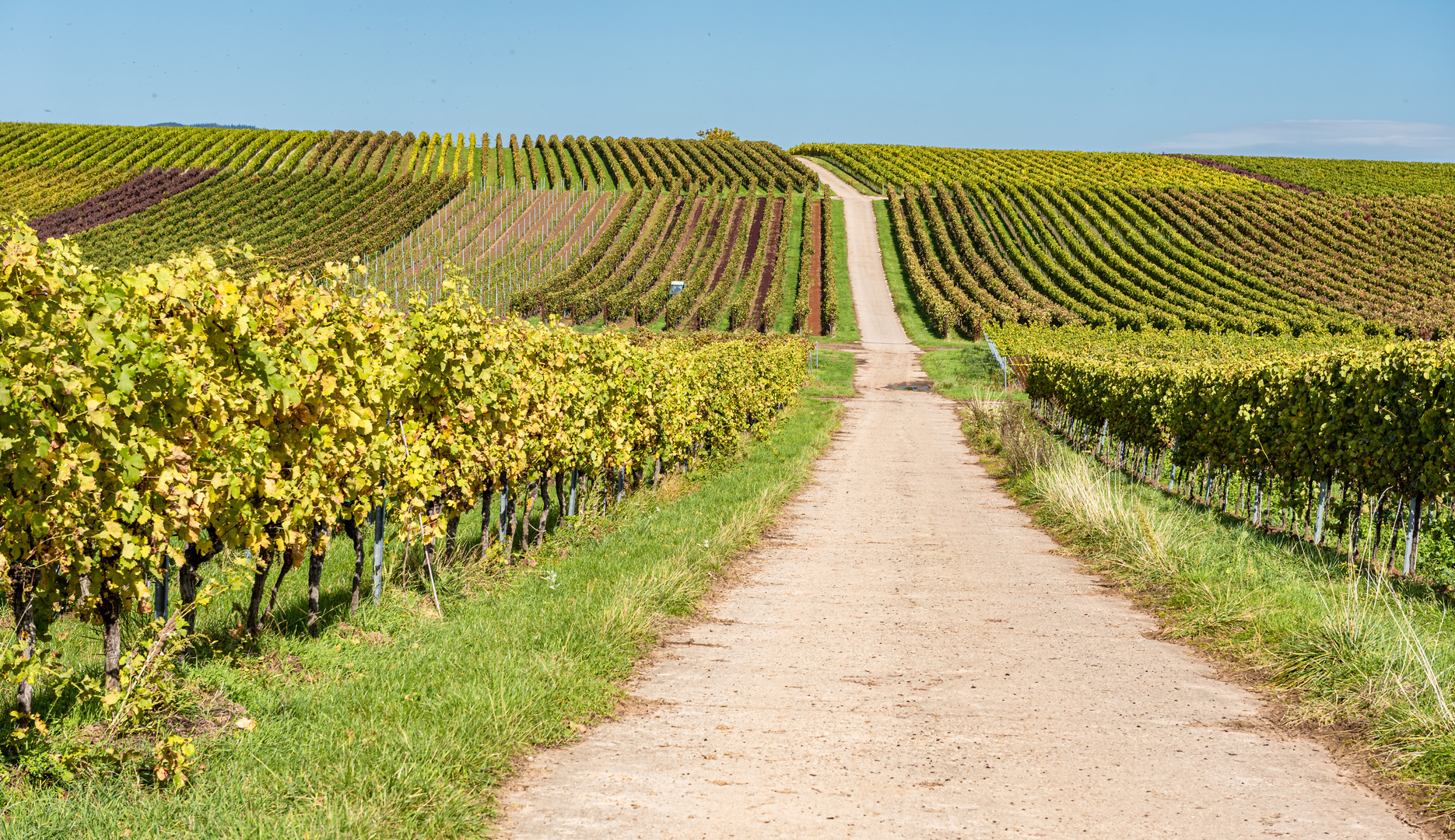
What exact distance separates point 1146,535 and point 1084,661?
4095 millimetres

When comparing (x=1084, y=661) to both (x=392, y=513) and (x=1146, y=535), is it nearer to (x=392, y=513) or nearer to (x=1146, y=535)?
(x=1146, y=535)

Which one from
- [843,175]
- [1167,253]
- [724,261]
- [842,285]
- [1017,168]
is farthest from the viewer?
[1017,168]

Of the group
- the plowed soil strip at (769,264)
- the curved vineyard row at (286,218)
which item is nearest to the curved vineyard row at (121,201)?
the curved vineyard row at (286,218)

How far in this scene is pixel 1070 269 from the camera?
240ft

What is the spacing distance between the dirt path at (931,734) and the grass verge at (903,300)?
160 ft

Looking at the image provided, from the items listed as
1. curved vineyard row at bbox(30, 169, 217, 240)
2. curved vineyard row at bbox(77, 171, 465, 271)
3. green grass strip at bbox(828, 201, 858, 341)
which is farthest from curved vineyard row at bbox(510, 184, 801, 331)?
curved vineyard row at bbox(30, 169, 217, 240)

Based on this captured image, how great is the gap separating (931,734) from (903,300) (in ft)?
212

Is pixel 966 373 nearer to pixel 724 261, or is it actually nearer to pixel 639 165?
pixel 724 261

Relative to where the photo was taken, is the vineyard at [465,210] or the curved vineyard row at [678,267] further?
the vineyard at [465,210]

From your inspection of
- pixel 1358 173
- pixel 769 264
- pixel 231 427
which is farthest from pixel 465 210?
pixel 1358 173

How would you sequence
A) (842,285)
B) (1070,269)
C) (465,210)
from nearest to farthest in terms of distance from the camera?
(842,285) < (1070,269) < (465,210)

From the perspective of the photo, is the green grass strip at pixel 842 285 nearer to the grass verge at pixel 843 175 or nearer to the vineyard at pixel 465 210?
the vineyard at pixel 465 210

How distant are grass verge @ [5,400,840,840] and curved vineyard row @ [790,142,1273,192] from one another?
9823 centimetres

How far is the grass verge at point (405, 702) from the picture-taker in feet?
14.1
